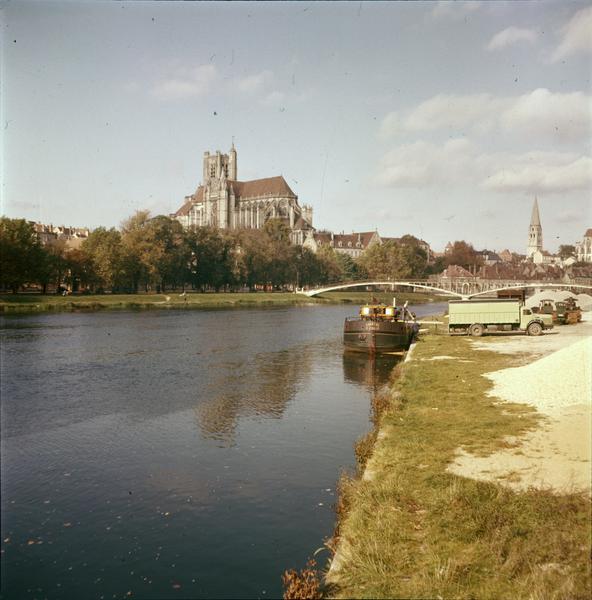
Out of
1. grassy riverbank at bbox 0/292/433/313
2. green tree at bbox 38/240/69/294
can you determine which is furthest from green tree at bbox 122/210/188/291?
green tree at bbox 38/240/69/294

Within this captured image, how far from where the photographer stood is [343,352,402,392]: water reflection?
30.0 metres

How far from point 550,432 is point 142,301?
78078 mm

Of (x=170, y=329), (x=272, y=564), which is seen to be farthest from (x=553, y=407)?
(x=170, y=329)

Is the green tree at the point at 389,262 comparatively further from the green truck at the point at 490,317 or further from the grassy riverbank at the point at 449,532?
the grassy riverbank at the point at 449,532

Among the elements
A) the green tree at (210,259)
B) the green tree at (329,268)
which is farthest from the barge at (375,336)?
the green tree at (329,268)

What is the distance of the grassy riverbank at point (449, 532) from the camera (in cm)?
827

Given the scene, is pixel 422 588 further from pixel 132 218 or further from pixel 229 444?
pixel 132 218

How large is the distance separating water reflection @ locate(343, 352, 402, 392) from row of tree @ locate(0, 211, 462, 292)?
184ft

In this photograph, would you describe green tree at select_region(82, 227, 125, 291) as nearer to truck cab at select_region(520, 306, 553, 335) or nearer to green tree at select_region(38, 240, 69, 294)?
green tree at select_region(38, 240, 69, 294)

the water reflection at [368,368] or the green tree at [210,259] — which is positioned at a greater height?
the green tree at [210,259]

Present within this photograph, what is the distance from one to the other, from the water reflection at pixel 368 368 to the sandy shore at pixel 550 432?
6595 millimetres

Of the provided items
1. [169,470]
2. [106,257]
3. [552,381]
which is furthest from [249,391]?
[106,257]

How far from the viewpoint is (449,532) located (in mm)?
9750

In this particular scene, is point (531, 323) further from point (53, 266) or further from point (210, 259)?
point (210, 259)
